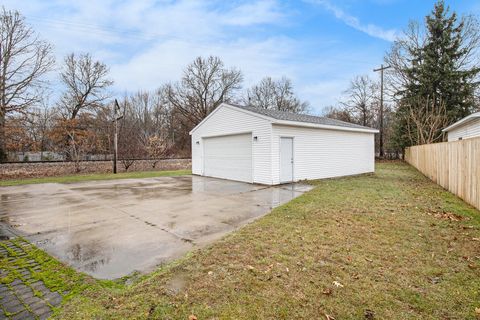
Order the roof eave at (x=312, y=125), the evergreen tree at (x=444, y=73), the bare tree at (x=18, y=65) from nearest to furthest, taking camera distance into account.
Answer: the roof eave at (x=312, y=125), the bare tree at (x=18, y=65), the evergreen tree at (x=444, y=73)

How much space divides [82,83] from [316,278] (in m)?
26.5

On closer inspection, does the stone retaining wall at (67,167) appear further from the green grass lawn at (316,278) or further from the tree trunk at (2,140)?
the green grass lawn at (316,278)

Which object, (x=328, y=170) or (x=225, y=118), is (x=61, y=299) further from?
(x=328, y=170)

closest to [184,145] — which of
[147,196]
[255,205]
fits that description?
[147,196]

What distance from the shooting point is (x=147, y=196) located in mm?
7938

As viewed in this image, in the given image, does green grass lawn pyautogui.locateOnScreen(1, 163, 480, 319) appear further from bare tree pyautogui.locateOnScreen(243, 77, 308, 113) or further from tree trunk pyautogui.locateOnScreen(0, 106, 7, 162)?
bare tree pyautogui.locateOnScreen(243, 77, 308, 113)

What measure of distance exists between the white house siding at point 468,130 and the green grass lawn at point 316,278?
31.6ft

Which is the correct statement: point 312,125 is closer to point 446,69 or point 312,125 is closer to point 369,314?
point 369,314

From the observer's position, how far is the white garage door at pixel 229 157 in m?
11.3

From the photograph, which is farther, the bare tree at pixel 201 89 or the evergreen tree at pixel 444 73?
the bare tree at pixel 201 89

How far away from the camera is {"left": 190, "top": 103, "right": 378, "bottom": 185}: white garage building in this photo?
33.8 ft

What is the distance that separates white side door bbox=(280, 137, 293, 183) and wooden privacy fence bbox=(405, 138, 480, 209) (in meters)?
5.14

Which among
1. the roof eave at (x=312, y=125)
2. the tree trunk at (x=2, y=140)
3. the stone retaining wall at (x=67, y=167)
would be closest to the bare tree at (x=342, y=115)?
the roof eave at (x=312, y=125)

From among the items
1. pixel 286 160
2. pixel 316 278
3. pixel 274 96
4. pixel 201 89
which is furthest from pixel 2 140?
pixel 274 96
